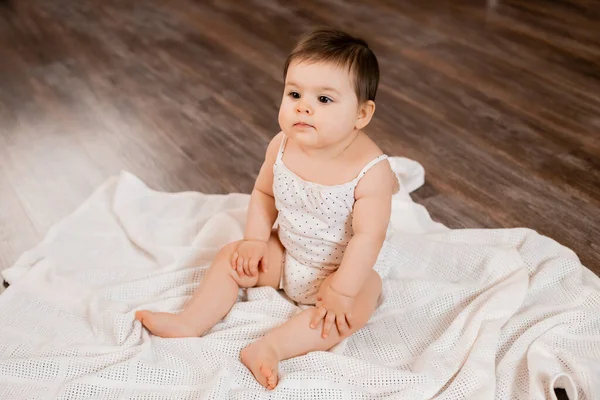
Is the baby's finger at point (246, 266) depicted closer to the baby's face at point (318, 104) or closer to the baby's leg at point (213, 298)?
the baby's leg at point (213, 298)

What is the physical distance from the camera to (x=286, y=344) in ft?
3.79

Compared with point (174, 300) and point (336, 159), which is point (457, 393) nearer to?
point (336, 159)

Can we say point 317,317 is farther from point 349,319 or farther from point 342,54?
point 342,54

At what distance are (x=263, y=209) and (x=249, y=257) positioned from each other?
10 cm

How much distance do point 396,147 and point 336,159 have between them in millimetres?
759

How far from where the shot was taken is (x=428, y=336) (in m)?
1.25

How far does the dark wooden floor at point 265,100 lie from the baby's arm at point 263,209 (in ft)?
1.42

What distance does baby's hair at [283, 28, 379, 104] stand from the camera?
3.61ft

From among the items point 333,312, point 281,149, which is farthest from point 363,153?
point 333,312

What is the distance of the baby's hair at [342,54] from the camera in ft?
3.61

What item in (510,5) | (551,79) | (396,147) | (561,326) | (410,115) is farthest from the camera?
(510,5)

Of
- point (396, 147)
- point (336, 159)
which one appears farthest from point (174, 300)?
point (396, 147)

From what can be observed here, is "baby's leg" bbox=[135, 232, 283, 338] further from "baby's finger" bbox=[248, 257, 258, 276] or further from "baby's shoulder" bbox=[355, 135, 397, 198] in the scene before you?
"baby's shoulder" bbox=[355, 135, 397, 198]

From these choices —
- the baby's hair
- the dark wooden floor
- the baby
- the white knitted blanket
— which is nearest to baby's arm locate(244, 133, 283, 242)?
the baby
